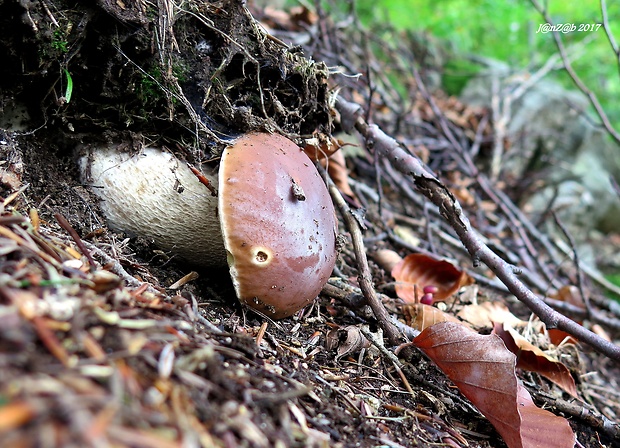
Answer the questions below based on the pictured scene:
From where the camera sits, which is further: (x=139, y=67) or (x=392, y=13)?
A: (x=392, y=13)

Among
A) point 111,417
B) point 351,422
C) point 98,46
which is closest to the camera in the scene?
point 111,417

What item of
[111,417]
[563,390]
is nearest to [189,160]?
[111,417]

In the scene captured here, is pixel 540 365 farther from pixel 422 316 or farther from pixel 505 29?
pixel 505 29

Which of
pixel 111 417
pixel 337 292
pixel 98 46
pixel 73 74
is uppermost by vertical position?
pixel 98 46

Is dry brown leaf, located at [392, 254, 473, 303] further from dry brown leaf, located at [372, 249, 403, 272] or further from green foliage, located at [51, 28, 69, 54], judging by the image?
green foliage, located at [51, 28, 69, 54]

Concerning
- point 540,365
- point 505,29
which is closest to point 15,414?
point 540,365

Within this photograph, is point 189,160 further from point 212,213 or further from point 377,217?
point 377,217

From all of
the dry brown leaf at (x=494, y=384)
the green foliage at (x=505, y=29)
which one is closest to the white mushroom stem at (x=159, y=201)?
the dry brown leaf at (x=494, y=384)
